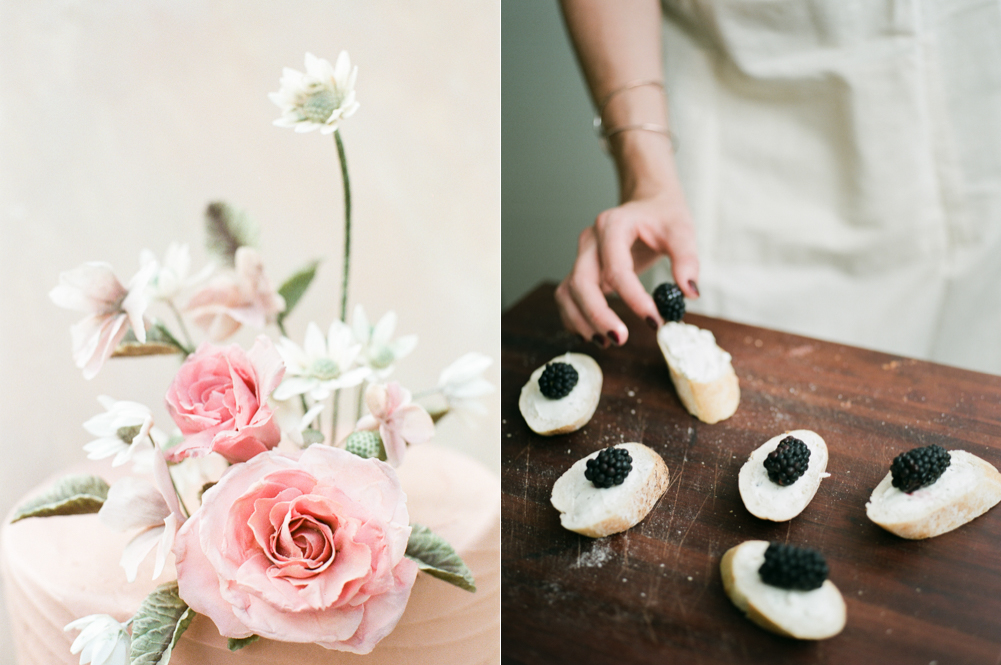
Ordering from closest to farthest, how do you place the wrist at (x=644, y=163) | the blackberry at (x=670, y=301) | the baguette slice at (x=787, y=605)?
the baguette slice at (x=787, y=605) → the blackberry at (x=670, y=301) → the wrist at (x=644, y=163)

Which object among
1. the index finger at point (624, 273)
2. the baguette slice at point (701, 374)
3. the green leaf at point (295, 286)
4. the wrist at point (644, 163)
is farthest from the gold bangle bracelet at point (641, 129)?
the green leaf at point (295, 286)

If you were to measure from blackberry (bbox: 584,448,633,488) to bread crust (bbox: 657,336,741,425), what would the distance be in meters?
0.13

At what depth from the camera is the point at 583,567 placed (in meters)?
0.50

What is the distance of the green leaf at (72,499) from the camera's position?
1.35 feet

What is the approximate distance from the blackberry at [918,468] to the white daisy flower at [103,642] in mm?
533

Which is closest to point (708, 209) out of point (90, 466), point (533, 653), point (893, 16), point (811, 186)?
point (811, 186)

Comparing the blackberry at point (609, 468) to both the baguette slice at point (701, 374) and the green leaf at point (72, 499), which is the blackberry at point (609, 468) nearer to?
the baguette slice at point (701, 374)

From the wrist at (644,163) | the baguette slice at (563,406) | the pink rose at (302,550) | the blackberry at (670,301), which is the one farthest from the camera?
the wrist at (644,163)

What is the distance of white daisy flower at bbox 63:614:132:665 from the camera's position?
369 millimetres

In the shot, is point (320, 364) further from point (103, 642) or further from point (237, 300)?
point (103, 642)

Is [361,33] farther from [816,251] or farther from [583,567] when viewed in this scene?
[816,251]

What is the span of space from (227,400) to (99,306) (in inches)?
4.3

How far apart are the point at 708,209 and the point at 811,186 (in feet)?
0.45

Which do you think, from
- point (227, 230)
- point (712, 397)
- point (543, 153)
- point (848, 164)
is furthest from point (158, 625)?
point (543, 153)
